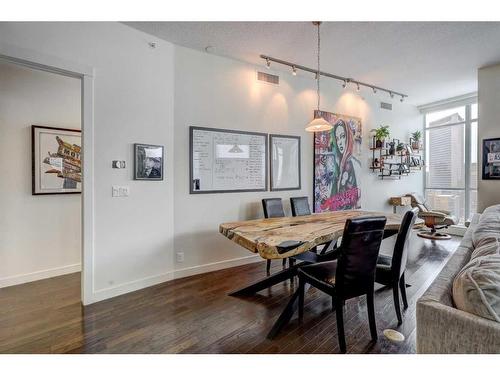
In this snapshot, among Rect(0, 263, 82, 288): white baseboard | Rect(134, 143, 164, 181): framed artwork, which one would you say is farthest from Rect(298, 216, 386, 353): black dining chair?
Rect(0, 263, 82, 288): white baseboard

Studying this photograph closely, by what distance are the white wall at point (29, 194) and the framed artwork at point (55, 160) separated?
68 mm

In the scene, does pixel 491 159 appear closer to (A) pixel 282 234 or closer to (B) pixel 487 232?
(B) pixel 487 232

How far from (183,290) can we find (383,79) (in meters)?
4.58

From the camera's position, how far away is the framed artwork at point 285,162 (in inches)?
157

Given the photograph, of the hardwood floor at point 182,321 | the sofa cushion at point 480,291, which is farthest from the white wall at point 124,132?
the sofa cushion at point 480,291

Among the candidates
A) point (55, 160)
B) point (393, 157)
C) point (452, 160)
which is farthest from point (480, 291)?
point (452, 160)

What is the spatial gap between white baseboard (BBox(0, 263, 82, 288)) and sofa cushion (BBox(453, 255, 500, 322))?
13.0ft

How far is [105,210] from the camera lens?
266 cm

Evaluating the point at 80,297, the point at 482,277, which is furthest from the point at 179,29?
the point at 482,277

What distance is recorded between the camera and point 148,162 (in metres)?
2.95

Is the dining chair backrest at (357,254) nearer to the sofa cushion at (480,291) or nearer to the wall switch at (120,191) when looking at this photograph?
the sofa cushion at (480,291)

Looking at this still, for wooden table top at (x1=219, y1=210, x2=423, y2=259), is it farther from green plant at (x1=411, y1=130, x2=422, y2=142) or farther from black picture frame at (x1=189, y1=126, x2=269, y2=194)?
green plant at (x1=411, y1=130, x2=422, y2=142)

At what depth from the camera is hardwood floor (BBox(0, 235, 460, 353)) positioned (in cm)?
188

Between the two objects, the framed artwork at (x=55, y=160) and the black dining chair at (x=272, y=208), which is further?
the black dining chair at (x=272, y=208)
